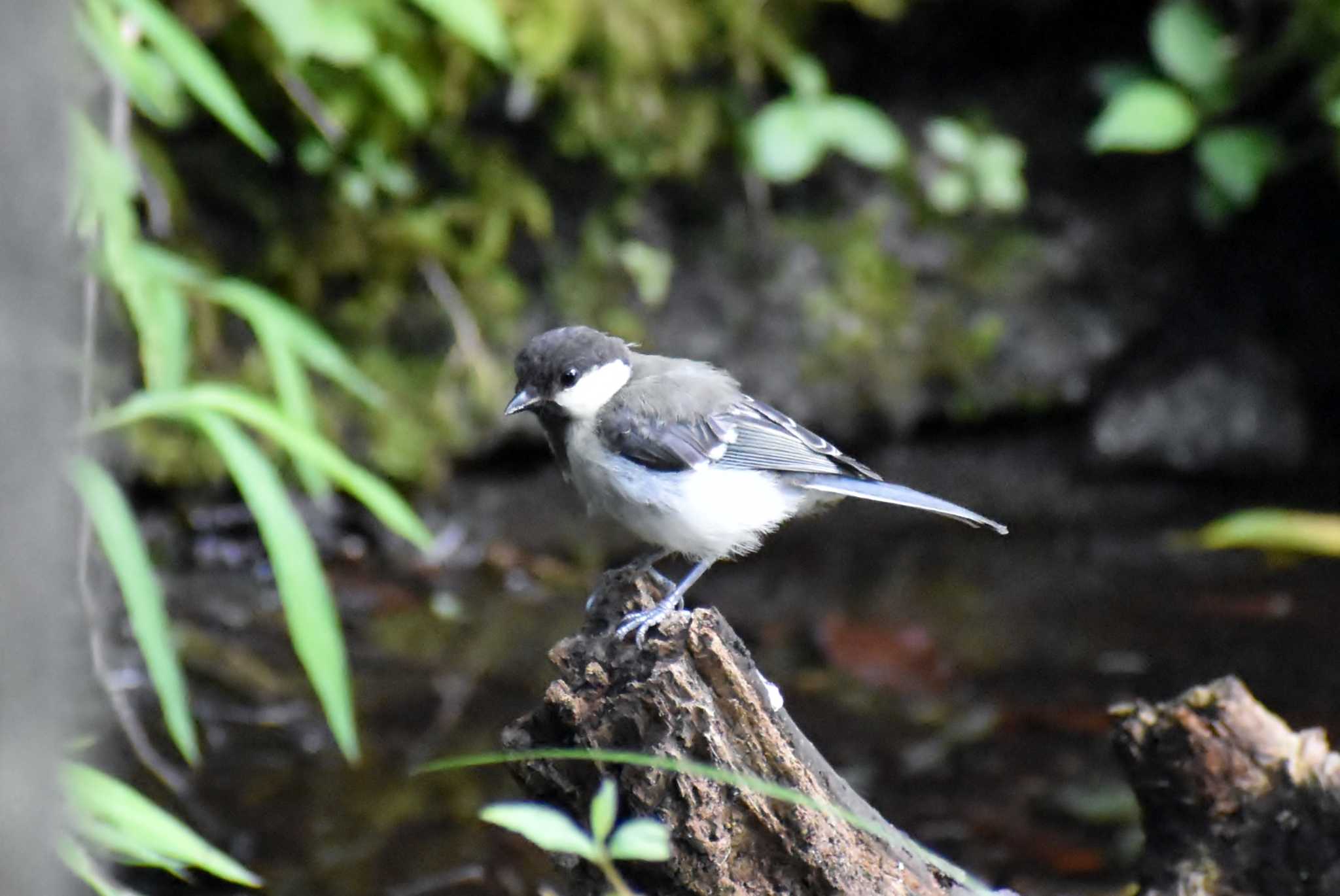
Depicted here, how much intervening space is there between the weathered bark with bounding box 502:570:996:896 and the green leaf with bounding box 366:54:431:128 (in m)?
3.27

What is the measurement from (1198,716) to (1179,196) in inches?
171

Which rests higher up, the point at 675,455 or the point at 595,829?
the point at 675,455

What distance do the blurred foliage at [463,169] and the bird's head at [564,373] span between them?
1.97m

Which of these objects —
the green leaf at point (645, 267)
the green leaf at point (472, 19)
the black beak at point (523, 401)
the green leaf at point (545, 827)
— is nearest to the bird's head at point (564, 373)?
the black beak at point (523, 401)

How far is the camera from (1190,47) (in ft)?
20.3

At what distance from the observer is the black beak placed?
3.50 meters

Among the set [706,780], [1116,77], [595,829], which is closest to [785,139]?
[1116,77]

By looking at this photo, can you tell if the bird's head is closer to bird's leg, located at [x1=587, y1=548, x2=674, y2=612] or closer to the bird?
the bird

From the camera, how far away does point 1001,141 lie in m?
→ 6.35

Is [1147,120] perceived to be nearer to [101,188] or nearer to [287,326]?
[287,326]

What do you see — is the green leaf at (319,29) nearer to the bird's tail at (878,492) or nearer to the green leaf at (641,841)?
the bird's tail at (878,492)

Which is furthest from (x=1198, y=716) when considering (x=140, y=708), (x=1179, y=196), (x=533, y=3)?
(x=1179, y=196)

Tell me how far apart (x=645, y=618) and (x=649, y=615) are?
0.04 m

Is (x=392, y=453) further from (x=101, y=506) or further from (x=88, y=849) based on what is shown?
(x=88, y=849)
